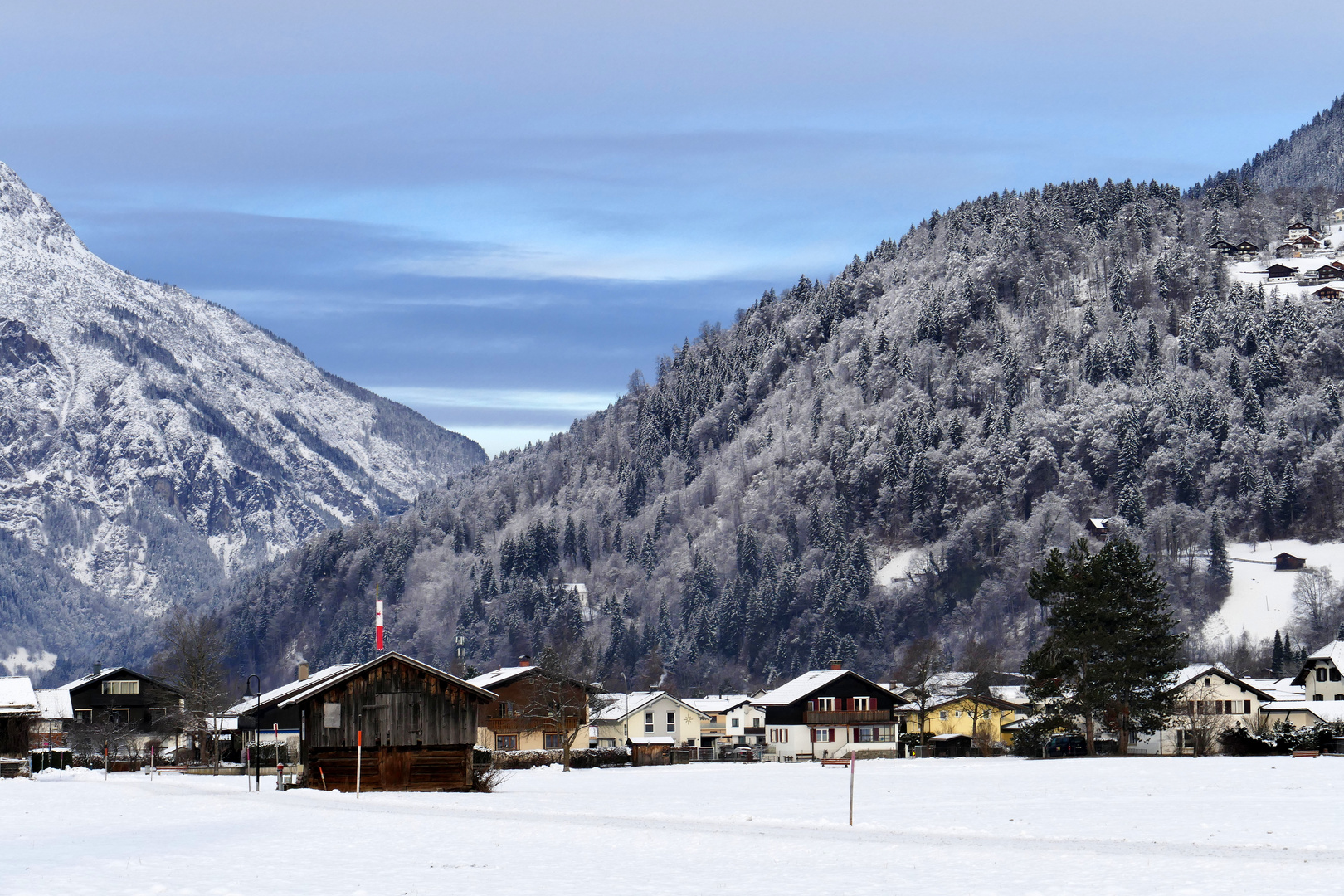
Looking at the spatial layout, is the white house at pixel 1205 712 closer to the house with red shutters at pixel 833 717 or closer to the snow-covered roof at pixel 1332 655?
the snow-covered roof at pixel 1332 655

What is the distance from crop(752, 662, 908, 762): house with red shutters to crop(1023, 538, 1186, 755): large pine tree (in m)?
34.2

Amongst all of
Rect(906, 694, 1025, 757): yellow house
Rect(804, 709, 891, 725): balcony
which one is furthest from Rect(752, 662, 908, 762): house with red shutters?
Rect(906, 694, 1025, 757): yellow house

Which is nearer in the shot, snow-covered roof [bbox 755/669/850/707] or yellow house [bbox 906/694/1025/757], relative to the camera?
snow-covered roof [bbox 755/669/850/707]

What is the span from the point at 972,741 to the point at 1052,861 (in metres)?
92.6

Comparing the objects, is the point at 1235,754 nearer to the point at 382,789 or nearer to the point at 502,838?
the point at 382,789

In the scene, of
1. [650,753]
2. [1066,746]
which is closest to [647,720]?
[650,753]

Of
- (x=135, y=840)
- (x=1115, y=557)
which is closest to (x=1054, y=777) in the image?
(x=1115, y=557)

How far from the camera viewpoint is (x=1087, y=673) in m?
98.9

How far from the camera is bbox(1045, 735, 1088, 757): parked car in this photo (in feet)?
339

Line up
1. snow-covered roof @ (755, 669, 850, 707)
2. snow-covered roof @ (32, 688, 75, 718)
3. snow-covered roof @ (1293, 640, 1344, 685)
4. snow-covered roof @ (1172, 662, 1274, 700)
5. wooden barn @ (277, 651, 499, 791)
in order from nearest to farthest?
wooden barn @ (277, 651, 499, 791), snow-covered roof @ (1172, 662, 1274, 700), snow-covered roof @ (755, 669, 850, 707), snow-covered roof @ (1293, 640, 1344, 685), snow-covered roof @ (32, 688, 75, 718)

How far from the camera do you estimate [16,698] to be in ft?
360

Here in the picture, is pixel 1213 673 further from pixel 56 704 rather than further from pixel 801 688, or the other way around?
pixel 56 704

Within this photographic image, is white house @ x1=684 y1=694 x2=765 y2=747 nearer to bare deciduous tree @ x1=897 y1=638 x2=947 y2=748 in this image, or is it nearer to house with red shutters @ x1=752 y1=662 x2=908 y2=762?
house with red shutters @ x1=752 y1=662 x2=908 y2=762

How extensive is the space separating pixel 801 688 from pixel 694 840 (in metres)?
97.0
